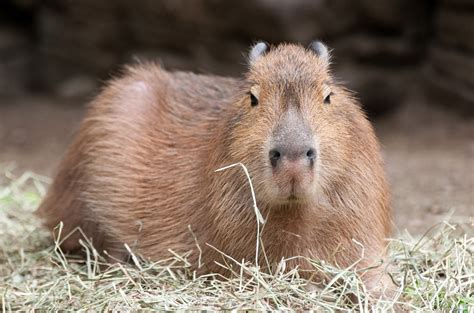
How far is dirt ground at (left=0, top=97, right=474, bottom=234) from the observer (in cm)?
685

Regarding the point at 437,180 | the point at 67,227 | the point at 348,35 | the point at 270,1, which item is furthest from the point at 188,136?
the point at 348,35

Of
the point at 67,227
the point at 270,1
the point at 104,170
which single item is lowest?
the point at 67,227

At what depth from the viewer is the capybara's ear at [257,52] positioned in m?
4.68

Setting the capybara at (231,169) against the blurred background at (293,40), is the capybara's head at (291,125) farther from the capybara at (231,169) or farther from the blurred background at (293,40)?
the blurred background at (293,40)

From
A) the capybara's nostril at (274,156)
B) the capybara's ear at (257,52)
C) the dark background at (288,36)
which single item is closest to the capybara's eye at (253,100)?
the capybara's ear at (257,52)

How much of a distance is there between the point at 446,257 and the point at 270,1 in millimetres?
Answer: 4697

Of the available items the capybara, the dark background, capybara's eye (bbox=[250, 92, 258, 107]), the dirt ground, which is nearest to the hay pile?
the capybara

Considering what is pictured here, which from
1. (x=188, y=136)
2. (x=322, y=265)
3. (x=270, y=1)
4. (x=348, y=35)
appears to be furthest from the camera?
(x=348, y=35)

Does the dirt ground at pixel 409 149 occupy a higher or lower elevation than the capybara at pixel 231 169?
lower

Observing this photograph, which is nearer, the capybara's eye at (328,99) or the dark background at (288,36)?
the capybara's eye at (328,99)

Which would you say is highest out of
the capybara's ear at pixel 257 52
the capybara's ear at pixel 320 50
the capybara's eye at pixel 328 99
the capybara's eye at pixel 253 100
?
the capybara's ear at pixel 320 50

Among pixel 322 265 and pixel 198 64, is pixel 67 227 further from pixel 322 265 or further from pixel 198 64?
pixel 198 64

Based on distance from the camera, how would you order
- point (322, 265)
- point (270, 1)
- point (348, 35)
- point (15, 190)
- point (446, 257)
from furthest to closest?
point (348, 35), point (270, 1), point (15, 190), point (446, 257), point (322, 265)

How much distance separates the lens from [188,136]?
5.39 meters
